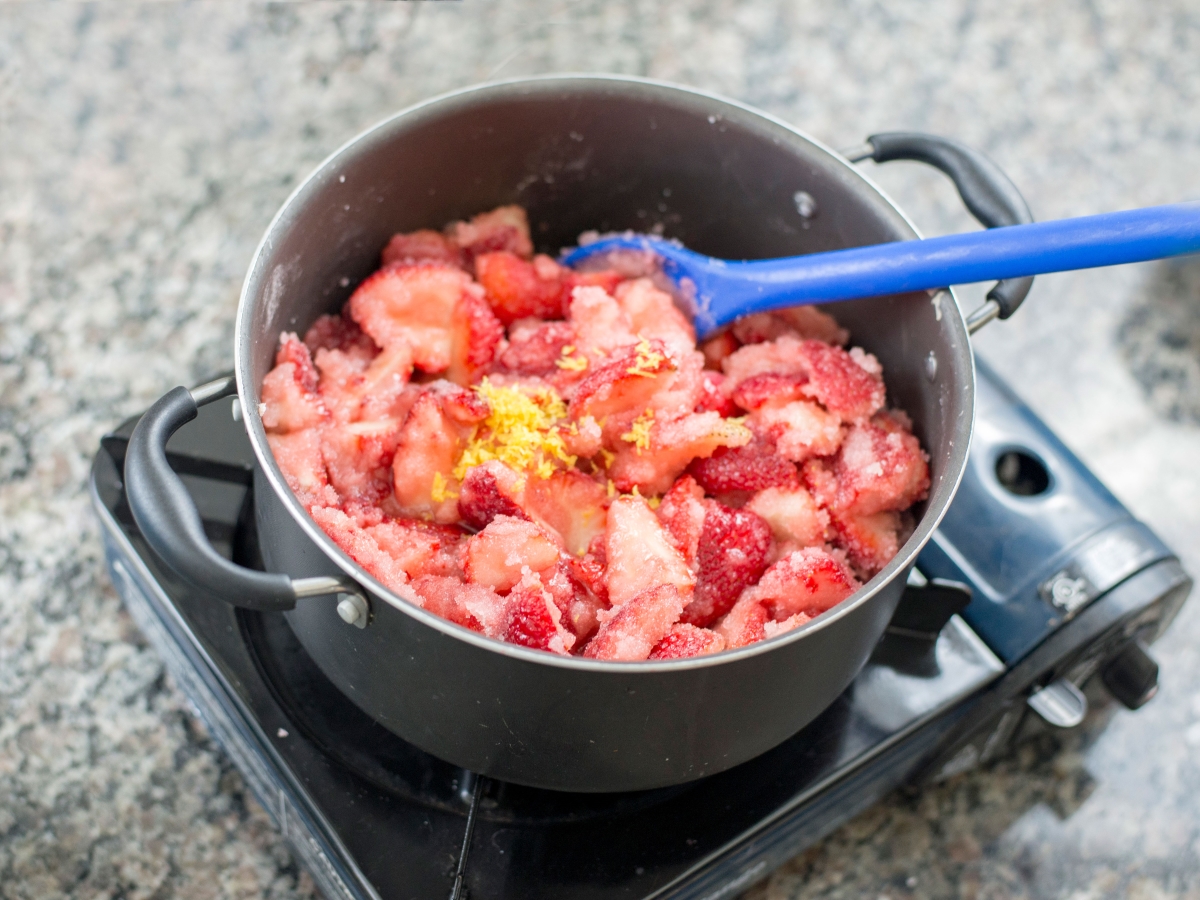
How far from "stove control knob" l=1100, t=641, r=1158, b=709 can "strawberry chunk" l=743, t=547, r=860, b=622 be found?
351 millimetres

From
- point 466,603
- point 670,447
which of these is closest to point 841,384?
point 670,447

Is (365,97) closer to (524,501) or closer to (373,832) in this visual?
(524,501)

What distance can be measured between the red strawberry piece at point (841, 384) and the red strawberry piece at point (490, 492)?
285mm

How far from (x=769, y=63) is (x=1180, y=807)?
3.52 feet

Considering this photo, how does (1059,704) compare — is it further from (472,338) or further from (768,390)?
(472,338)

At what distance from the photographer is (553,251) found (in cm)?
119

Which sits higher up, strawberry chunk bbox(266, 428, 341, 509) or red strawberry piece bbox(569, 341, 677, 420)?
red strawberry piece bbox(569, 341, 677, 420)

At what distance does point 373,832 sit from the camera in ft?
2.87

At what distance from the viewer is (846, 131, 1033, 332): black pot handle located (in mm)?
924

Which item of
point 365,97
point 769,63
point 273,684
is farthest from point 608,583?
point 769,63

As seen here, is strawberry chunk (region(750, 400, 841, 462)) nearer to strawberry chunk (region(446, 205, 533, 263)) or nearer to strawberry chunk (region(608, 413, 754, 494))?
strawberry chunk (region(608, 413, 754, 494))

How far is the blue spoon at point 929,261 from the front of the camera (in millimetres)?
828

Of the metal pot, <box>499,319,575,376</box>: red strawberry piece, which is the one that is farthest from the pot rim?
<box>499,319,575,376</box>: red strawberry piece

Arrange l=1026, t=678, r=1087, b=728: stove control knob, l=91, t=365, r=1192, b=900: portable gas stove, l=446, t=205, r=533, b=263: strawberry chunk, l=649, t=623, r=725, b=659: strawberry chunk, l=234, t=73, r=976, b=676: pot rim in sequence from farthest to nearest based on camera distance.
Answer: l=446, t=205, r=533, b=263: strawberry chunk, l=1026, t=678, r=1087, b=728: stove control knob, l=91, t=365, r=1192, b=900: portable gas stove, l=649, t=623, r=725, b=659: strawberry chunk, l=234, t=73, r=976, b=676: pot rim
